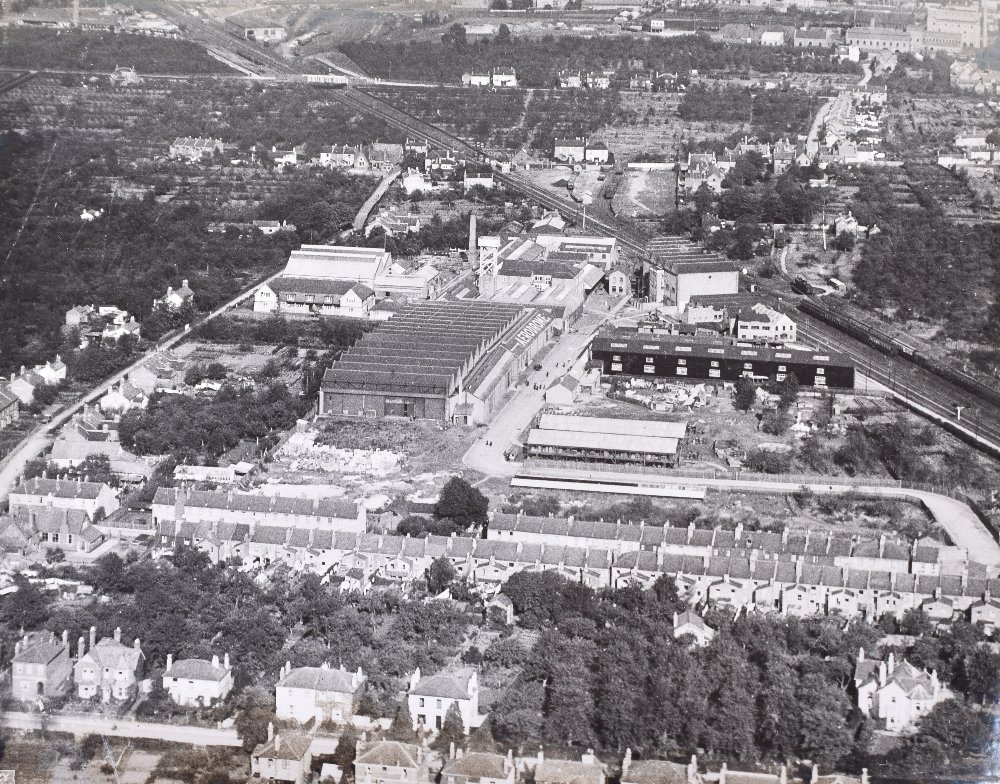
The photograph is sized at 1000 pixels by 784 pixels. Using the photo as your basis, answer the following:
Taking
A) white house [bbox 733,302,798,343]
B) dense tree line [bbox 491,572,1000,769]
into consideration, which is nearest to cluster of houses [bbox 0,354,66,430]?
dense tree line [bbox 491,572,1000,769]

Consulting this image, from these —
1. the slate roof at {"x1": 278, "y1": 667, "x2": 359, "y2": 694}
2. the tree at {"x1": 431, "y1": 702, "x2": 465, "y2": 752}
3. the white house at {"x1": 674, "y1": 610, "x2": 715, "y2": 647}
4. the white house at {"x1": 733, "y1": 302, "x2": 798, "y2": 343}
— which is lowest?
the tree at {"x1": 431, "y1": 702, "x2": 465, "y2": 752}

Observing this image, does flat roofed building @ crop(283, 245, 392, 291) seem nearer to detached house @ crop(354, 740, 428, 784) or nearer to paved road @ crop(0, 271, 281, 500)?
paved road @ crop(0, 271, 281, 500)

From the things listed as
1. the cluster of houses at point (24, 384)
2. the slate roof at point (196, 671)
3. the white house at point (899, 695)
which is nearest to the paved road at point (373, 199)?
the cluster of houses at point (24, 384)

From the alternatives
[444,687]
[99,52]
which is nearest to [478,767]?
[444,687]

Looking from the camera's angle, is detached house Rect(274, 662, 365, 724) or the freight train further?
the freight train

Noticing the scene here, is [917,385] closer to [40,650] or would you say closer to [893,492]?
[893,492]

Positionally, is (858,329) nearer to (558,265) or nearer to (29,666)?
(558,265)

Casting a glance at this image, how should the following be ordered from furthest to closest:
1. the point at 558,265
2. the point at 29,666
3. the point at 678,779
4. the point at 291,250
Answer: the point at 291,250, the point at 558,265, the point at 29,666, the point at 678,779

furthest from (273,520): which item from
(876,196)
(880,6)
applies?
(880,6)
